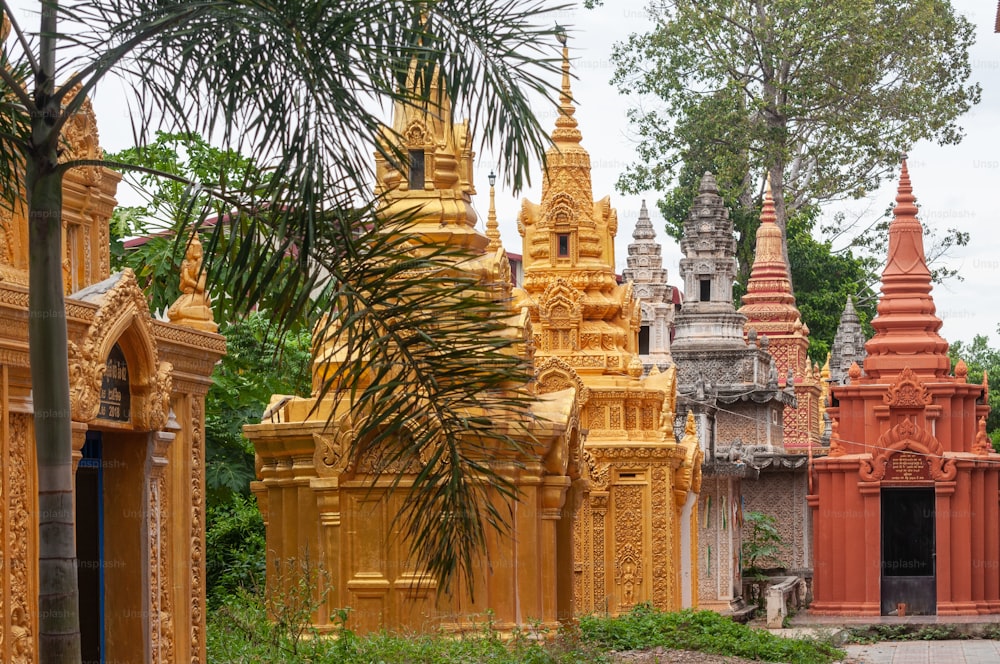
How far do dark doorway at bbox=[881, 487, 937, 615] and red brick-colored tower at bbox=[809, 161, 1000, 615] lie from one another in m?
0.02

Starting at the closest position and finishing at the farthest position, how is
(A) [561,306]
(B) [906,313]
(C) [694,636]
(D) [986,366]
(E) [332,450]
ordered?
(E) [332,450]
(C) [694,636]
(A) [561,306]
(B) [906,313]
(D) [986,366]

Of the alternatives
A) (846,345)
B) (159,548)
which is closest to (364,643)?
(159,548)

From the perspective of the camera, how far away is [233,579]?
20.2 meters

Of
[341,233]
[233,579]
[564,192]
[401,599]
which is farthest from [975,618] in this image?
[341,233]

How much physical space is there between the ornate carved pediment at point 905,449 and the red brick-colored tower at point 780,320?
1146cm

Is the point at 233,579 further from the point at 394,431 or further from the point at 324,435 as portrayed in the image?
the point at 394,431

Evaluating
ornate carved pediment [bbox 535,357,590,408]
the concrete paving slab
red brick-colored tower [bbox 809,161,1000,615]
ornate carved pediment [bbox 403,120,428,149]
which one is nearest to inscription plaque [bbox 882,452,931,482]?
red brick-colored tower [bbox 809,161,1000,615]

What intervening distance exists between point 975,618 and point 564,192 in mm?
9903

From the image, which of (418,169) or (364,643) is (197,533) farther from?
(418,169)

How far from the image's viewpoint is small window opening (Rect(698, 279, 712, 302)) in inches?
1571

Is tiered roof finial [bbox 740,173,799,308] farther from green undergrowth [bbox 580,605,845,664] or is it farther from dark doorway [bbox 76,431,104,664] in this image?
dark doorway [bbox 76,431,104,664]

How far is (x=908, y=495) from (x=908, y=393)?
1.68m

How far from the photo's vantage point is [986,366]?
67.9 m

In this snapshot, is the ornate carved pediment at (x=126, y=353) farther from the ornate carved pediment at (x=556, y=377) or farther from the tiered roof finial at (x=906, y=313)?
the tiered roof finial at (x=906, y=313)
